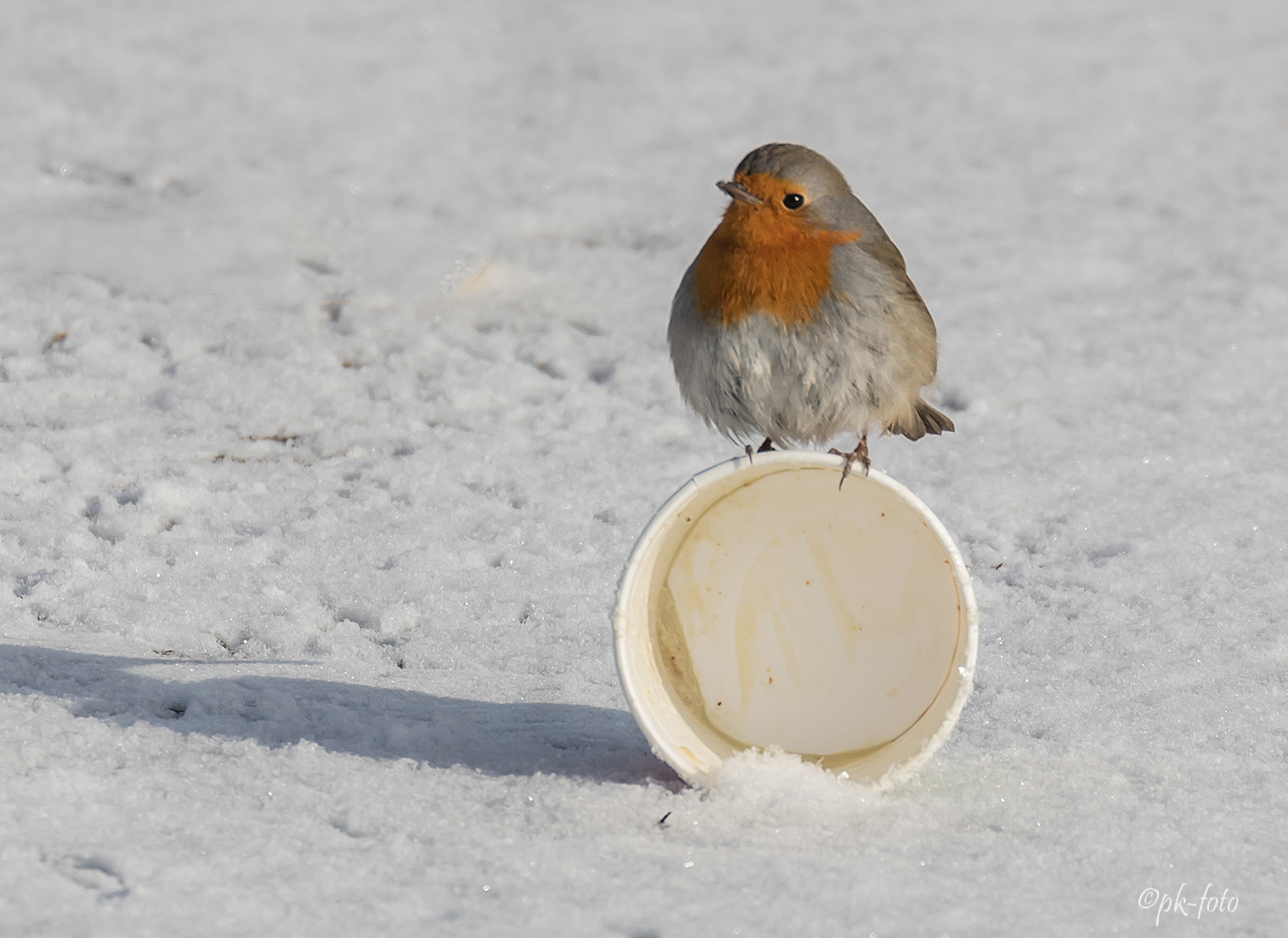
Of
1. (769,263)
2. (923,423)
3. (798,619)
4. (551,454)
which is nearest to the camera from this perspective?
(769,263)

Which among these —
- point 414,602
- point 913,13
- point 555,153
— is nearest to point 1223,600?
point 414,602

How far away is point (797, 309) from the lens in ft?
8.30

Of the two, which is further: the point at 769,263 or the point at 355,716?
the point at 355,716

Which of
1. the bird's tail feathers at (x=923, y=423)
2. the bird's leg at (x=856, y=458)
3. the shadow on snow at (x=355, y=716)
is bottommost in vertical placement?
the shadow on snow at (x=355, y=716)

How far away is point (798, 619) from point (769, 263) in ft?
2.34

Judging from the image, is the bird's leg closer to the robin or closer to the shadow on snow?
the robin

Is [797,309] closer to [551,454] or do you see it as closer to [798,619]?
[798,619]

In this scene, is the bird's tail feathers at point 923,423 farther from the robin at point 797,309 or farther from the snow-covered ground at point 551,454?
the snow-covered ground at point 551,454

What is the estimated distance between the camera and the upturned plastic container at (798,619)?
2494mm

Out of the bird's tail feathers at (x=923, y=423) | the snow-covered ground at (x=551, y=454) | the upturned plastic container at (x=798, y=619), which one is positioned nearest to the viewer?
the snow-covered ground at (x=551, y=454)

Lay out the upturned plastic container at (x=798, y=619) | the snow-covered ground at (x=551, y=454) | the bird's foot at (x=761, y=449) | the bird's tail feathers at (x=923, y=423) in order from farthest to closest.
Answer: the bird's tail feathers at (x=923, y=423) < the upturned plastic container at (x=798, y=619) < the bird's foot at (x=761, y=449) < the snow-covered ground at (x=551, y=454)

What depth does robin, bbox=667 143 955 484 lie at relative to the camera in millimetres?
2525

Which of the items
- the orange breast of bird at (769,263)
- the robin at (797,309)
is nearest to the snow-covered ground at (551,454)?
the robin at (797,309)

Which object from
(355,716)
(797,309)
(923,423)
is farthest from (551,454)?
(797,309)
